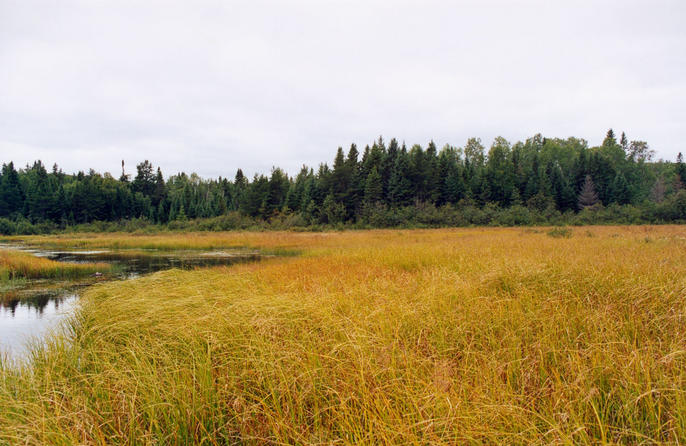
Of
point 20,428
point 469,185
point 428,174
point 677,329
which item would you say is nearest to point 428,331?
point 677,329

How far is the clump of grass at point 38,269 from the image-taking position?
1355 centimetres

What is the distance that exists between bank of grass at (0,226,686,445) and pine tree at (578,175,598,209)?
56102 mm

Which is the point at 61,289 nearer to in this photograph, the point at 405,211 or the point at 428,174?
the point at 405,211

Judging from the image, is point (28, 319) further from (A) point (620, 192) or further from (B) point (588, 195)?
(A) point (620, 192)

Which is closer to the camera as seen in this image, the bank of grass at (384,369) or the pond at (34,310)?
the bank of grass at (384,369)

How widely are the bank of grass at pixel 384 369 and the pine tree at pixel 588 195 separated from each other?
2209 inches

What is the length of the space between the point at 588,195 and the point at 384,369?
204ft

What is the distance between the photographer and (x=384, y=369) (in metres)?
2.93

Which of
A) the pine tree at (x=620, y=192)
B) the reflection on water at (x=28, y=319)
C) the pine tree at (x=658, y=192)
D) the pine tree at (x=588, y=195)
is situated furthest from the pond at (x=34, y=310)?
the pine tree at (x=658, y=192)

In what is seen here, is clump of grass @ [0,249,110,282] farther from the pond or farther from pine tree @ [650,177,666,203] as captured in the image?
pine tree @ [650,177,666,203]

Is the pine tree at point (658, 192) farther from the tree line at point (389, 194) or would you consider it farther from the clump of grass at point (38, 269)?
the clump of grass at point (38, 269)

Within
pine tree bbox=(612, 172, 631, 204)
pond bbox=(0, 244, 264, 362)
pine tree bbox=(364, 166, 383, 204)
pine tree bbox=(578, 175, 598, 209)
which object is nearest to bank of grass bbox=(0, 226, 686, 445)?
pond bbox=(0, 244, 264, 362)

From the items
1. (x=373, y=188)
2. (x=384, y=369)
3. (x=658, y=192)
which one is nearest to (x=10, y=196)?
(x=373, y=188)

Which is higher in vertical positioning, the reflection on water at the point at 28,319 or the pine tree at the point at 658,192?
the pine tree at the point at 658,192
